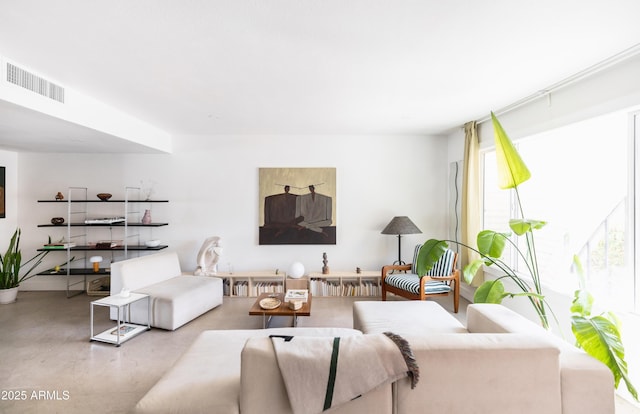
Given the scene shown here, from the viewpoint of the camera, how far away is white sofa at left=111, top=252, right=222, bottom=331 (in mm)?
3205

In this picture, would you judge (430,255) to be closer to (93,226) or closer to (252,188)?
(252,188)

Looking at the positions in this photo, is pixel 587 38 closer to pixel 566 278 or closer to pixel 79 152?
pixel 566 278

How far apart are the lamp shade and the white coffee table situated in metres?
3.15

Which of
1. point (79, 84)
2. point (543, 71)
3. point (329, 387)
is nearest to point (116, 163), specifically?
point (79, 84)

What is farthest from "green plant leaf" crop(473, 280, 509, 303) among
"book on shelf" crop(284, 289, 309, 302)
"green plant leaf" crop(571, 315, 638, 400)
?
"book on shelf" crop(284, 289, 309, 302)

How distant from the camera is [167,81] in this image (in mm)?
2578

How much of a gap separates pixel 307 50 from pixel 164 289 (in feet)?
9.98

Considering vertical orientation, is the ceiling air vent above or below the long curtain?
above

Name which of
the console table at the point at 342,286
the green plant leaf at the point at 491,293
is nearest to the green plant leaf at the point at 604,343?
the green plant leaf at the point at 491,293

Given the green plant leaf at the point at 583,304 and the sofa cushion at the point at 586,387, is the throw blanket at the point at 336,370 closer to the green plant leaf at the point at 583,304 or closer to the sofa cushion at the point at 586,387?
the sofa cushion at the point at 586,387

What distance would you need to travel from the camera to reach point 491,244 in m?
2.21

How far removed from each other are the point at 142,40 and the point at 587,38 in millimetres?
2841

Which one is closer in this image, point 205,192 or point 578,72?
point 578,72

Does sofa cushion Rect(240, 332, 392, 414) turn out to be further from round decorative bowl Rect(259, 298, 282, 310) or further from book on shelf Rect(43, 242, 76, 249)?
book on shelf Rect(43, 242, 76, 249)
